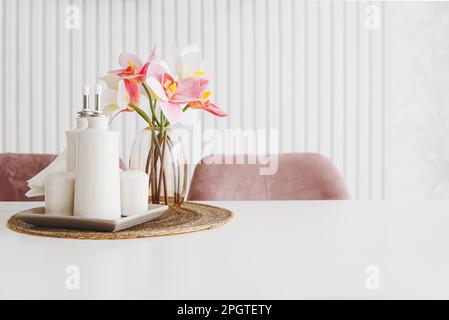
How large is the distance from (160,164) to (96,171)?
0.91ft

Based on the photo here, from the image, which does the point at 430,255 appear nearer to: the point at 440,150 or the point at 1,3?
the point at 440,150

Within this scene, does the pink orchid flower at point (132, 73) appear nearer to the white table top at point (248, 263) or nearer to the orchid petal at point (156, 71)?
the orchid petal at point (156, 71)

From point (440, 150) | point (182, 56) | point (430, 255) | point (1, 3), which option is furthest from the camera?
point (440, 150)

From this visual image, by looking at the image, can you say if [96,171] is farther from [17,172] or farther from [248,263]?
[17,172]

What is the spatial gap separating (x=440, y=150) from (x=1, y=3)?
2354 millimetres

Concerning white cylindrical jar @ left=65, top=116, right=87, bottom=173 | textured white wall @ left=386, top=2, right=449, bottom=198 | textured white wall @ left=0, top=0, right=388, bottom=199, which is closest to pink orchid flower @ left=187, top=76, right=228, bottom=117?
white cylindrical jar @ left=65, top=116, right=87, bottom=173

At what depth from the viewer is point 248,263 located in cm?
58

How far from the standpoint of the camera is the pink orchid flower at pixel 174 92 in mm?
895

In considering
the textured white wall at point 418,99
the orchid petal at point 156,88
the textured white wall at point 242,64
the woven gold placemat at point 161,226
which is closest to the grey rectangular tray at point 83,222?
the woven gold placemat at point 161,226

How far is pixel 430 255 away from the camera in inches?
24.7

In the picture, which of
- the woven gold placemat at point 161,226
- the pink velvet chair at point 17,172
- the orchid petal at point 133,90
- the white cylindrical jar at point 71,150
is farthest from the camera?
the pink velvet chair at point 17,172

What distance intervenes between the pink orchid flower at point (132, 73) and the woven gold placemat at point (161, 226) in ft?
0.80

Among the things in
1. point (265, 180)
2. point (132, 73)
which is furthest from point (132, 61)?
point (265, 180)
